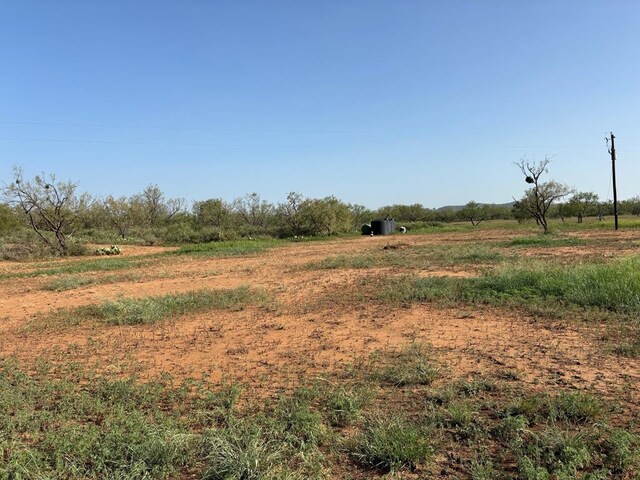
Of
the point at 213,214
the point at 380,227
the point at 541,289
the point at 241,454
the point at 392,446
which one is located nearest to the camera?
the point at 241,454

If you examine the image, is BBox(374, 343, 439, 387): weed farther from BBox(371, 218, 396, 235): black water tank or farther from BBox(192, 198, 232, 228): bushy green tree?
BBox(192, 198, 232, 228): bushy green tree

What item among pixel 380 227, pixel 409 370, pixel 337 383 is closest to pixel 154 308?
pixel 337 383

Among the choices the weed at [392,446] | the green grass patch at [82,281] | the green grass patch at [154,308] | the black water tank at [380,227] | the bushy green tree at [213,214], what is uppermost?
the bushy green tree at [213,214]

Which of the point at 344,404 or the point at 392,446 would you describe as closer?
the point at 392,446

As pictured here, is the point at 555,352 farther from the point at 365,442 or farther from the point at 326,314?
the point at 326,314

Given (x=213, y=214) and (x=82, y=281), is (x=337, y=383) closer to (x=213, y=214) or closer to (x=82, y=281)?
(x=82, y=281)

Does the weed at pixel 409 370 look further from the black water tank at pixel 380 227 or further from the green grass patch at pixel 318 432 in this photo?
the black water tank at pixel 380 227

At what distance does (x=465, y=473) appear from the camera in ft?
8.75

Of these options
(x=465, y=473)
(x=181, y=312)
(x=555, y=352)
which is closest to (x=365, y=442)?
(x=465, y=473)

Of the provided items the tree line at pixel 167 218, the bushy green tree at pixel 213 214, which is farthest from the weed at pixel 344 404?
the bushy green tree at pixel 213 214

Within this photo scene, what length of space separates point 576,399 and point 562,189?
3397 centimetres

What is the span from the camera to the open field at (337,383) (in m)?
2.81

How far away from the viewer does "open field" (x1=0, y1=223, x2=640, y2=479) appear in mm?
2811

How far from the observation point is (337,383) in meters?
4.15
